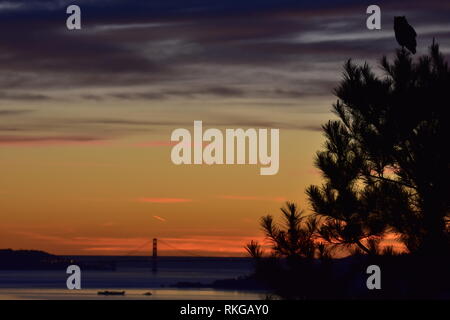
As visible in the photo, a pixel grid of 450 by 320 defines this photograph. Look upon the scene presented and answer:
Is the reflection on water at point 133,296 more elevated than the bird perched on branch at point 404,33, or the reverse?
the bird perched on branch at point 404,33

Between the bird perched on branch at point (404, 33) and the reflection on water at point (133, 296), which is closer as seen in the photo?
the bird perched on branch at point (404, 33)

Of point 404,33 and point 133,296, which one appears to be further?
point 133,296

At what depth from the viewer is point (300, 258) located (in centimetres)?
1363

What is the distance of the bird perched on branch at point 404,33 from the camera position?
44.5 ft

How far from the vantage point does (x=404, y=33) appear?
44.9ft

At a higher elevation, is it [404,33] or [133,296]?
[404,33]

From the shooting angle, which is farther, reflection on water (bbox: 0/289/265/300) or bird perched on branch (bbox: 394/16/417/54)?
reflection on water (bbox: 0/289/265/300)

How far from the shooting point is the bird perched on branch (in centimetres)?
1356

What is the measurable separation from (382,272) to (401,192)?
48.1 inches

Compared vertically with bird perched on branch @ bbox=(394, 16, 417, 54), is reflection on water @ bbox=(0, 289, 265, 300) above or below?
below
